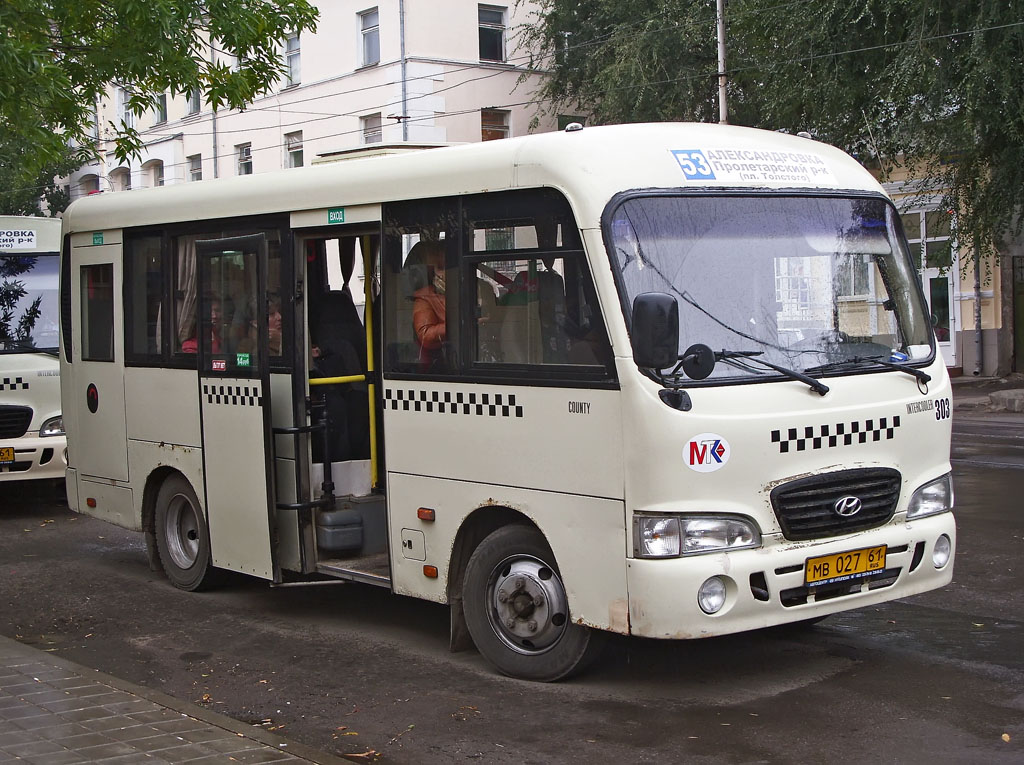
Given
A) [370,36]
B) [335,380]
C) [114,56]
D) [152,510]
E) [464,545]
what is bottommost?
[152,510]

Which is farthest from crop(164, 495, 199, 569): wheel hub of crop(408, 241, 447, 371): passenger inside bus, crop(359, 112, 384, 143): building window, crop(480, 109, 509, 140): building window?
crop(480, 109, 509, 140): building window

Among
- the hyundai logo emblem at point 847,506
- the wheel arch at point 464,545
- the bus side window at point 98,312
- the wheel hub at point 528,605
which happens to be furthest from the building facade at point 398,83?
the hyundai logo emblem at point 847,506

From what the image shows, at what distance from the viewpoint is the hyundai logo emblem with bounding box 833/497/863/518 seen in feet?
21.4

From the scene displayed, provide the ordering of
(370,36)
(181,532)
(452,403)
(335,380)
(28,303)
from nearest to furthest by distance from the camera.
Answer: (452,403)
(335,380)
(181,532)
(28,303)
(370,36)

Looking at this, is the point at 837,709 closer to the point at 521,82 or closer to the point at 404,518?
the point at 404,518

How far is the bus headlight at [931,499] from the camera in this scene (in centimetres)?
688

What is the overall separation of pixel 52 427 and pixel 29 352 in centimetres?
81

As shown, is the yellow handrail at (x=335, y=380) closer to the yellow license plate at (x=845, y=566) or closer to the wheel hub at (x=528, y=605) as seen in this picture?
the wheel hub at (x=528, y=605)

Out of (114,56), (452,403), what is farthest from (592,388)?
→ (114,56)

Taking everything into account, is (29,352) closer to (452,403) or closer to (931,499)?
(452,403)

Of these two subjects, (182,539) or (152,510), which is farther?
(152,510)

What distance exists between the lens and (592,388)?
6.39 metres

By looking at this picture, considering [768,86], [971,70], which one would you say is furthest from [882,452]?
[768,86]

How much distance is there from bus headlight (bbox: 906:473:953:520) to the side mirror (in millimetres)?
1667
